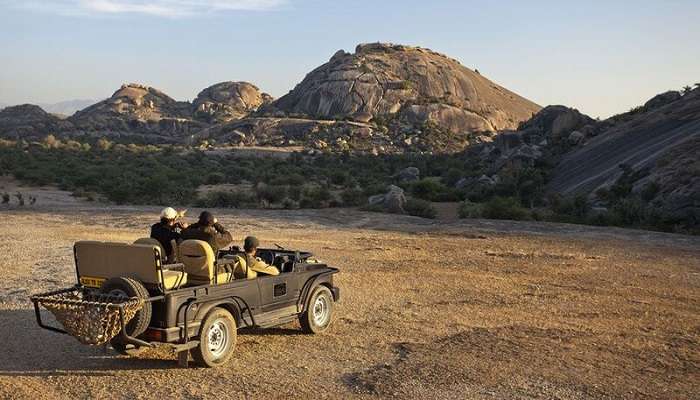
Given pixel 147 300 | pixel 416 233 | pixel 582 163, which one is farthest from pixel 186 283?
pixel 582 163

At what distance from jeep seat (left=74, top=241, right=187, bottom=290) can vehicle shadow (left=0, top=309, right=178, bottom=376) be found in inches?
41.3

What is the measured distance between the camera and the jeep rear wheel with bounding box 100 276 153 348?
6816 mm

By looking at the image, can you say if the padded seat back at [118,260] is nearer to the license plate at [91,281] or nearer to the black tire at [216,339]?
the license plate at [91,281]

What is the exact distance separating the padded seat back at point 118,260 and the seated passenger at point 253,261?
1.48m

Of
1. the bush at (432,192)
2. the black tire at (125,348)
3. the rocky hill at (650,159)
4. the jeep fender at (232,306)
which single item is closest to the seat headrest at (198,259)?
the jeep fender at (232,306)

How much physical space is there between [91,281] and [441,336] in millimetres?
4642

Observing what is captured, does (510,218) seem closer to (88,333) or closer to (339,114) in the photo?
(88,333)

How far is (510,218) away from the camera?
26969mm

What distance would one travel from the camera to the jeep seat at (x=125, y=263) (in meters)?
7.02

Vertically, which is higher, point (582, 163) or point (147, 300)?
point (582, 163)

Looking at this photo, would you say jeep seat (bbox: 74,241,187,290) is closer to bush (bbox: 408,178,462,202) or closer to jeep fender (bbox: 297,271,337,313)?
jeep fender (bbox: 297,271,337,313)

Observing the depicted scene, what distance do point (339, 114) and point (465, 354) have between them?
86.9 metres

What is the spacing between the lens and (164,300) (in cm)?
694

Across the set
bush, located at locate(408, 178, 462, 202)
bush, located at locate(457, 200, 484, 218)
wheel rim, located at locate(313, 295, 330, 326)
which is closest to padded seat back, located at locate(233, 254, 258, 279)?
wheel rim, located at locate(313, 295, 330, 326)
